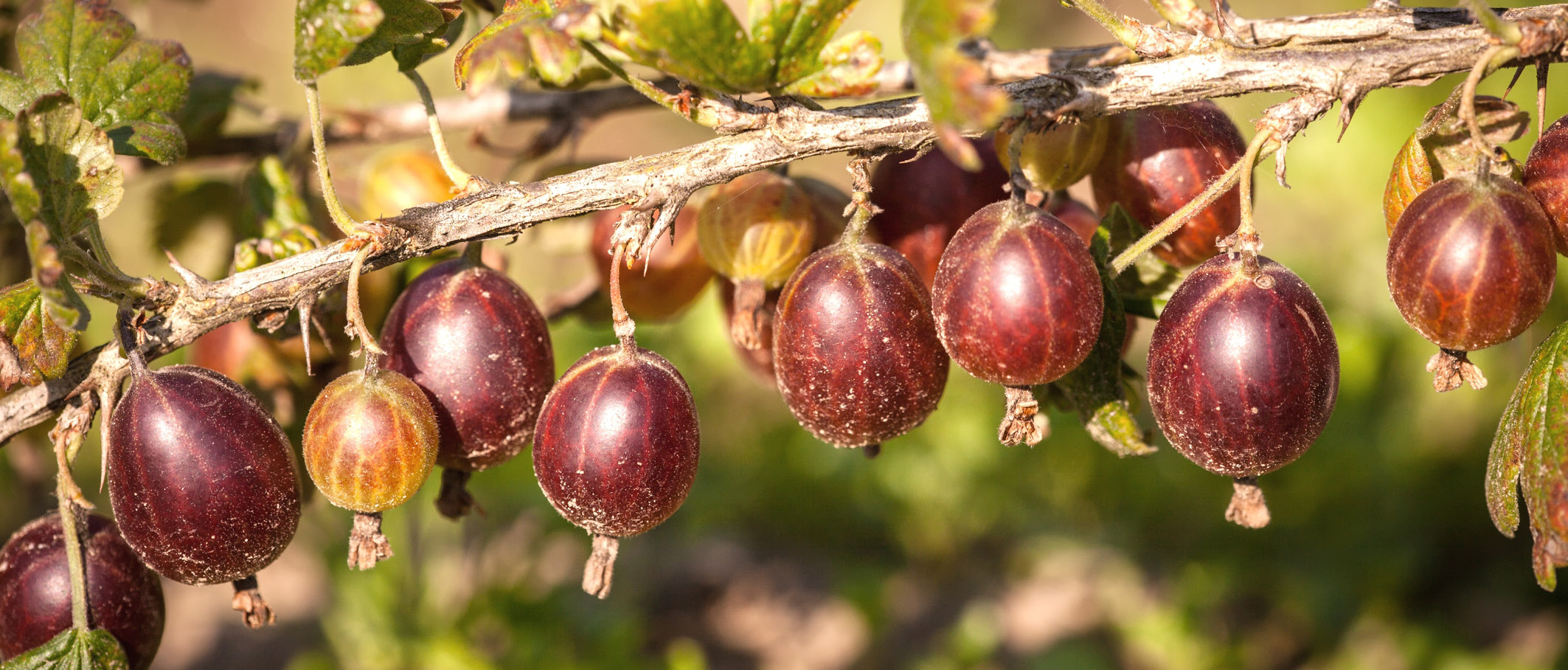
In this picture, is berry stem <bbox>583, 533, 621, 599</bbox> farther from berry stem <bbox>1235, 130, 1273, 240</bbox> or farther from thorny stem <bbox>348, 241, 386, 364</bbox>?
berry stem <bbox>1235, 130, 1273, 240</bbox>

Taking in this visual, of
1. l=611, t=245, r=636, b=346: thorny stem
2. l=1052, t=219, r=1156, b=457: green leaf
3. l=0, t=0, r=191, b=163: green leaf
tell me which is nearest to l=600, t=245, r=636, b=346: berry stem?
l=611, t=245, r=636, b=346: thorny stem

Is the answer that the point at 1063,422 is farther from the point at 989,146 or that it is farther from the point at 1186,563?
the point at 989,146

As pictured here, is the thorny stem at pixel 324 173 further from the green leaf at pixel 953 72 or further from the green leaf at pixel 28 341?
the green leaf at pixel 953 72

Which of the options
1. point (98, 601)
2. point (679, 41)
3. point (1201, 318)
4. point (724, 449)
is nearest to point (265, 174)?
point (98, 601)

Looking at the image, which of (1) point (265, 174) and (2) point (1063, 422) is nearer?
(1) point (265, 174)

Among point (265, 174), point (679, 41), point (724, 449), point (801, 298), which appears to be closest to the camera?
point (679, 41)

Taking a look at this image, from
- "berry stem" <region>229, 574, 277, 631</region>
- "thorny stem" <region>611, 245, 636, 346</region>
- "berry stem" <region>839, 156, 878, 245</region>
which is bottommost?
"berry stem" <region>229, 574, 277, 631</region>

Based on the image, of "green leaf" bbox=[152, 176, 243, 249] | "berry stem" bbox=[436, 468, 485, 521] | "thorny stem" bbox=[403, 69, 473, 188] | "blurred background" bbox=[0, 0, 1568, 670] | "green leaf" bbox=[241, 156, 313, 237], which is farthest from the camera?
"blurred background" bbox=[0, 0, 1568, 670]
